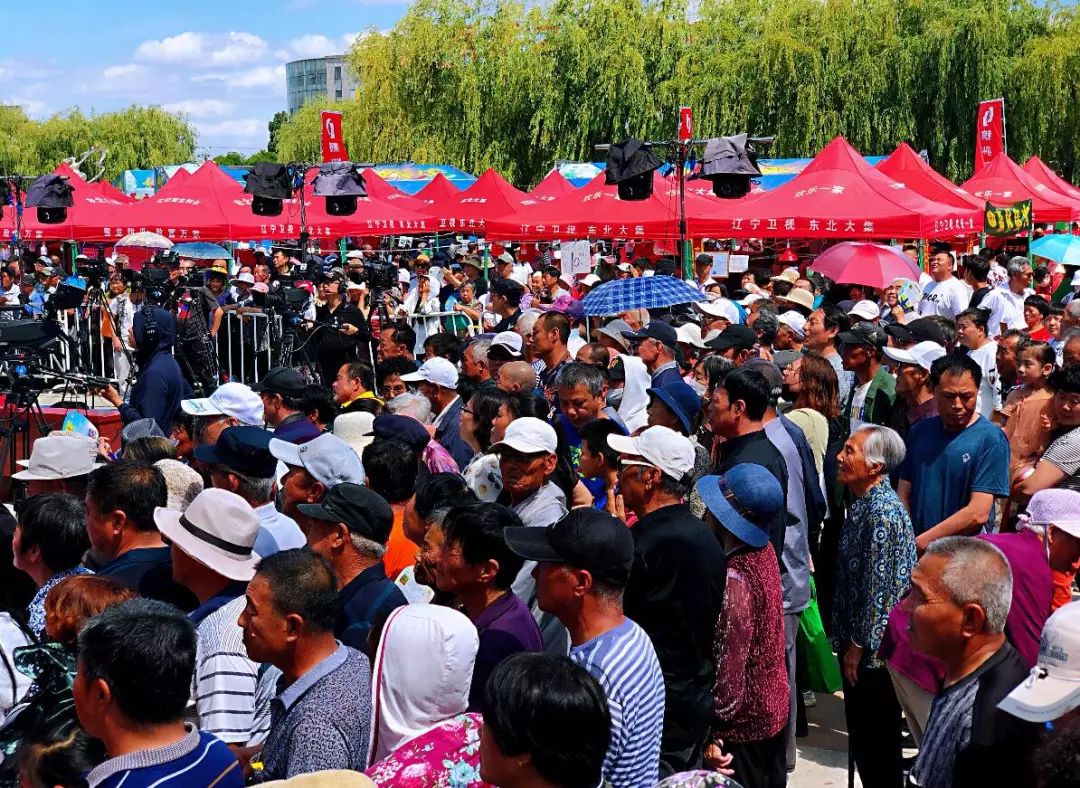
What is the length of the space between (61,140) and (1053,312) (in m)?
51.9

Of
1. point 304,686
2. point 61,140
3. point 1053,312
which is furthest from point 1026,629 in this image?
point 61,140

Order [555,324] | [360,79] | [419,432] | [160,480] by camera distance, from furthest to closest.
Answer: [360,79] → [555,324] → [419,432] → [160,480]

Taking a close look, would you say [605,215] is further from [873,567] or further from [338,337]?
[873,567]

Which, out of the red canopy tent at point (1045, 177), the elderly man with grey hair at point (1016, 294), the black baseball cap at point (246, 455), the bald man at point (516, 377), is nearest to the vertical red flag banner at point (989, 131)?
the red canopy tent at point (1045, 177)

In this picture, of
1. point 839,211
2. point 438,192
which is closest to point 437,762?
point 839,211

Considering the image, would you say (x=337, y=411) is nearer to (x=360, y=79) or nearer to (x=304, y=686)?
(x=304, y=686)

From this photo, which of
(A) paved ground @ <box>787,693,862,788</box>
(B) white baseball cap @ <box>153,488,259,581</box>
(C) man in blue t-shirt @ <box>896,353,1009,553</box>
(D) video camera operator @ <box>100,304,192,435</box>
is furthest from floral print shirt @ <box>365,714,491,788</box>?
(D) video camera operator @ <box>100,304,192,435</box>

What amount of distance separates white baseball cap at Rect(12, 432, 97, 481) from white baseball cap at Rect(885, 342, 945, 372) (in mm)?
3862

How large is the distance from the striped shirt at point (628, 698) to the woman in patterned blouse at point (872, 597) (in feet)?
4.67

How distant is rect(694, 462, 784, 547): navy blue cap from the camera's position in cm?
384

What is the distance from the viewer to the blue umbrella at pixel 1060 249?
13.5 metres

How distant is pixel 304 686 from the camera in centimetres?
297

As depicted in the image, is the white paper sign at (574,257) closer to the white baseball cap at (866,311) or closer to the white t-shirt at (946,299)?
the white t-shirt at (946,299)

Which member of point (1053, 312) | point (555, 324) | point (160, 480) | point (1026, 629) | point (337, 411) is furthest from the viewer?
point (1053, 312)
